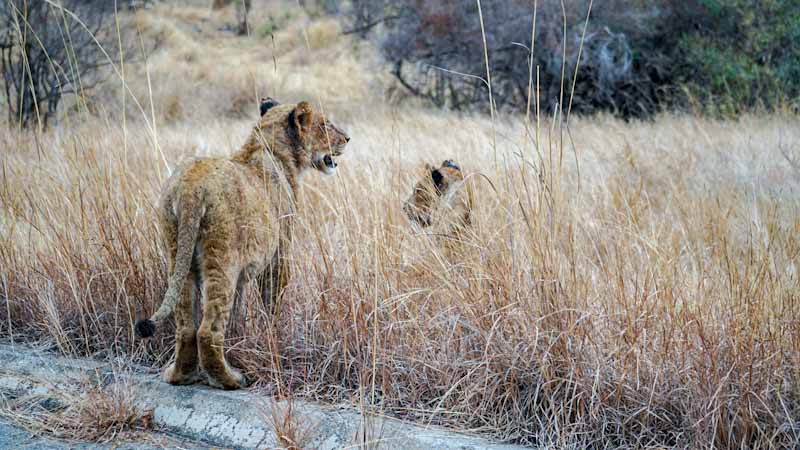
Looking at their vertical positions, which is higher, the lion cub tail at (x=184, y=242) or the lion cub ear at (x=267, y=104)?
the lion cub ear at (x=267, y=104)

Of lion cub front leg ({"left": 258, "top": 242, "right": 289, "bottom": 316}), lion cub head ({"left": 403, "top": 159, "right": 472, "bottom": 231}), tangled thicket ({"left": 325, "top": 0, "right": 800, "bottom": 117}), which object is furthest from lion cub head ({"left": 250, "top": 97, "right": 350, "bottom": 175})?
tangled thicket ({"left": 325, "top": 0, "right": 800, "bottom": 117})

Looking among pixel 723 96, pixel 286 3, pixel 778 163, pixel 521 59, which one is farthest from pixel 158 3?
pixel 778 163

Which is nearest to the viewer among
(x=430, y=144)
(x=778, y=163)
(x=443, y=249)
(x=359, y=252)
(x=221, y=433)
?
(x=221, y=433)

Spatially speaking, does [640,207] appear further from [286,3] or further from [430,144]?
[286,3]

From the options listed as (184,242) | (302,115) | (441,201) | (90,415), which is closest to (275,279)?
(184,242)

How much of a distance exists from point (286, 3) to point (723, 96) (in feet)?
68.1

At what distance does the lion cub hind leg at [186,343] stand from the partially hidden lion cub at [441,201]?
174 cm

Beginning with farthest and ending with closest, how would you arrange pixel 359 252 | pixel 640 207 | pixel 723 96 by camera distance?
1. pixel 723 96
2. pixel 640 207
3. pixel 359 252

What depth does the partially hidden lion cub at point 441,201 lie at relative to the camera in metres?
5.59

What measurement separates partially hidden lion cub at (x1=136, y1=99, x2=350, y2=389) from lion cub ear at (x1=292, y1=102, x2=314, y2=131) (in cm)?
21

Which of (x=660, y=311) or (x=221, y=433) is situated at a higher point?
(x=660, y=311)

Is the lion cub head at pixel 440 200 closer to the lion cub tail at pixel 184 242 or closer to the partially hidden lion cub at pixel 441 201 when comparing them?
the partially hidden lion cub at pixel 441 201

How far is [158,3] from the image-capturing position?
105 feet

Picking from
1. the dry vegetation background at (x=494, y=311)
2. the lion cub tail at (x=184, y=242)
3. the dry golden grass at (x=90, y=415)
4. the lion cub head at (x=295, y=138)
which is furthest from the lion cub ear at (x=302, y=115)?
the dry golden grass at (x=90, y=415)
